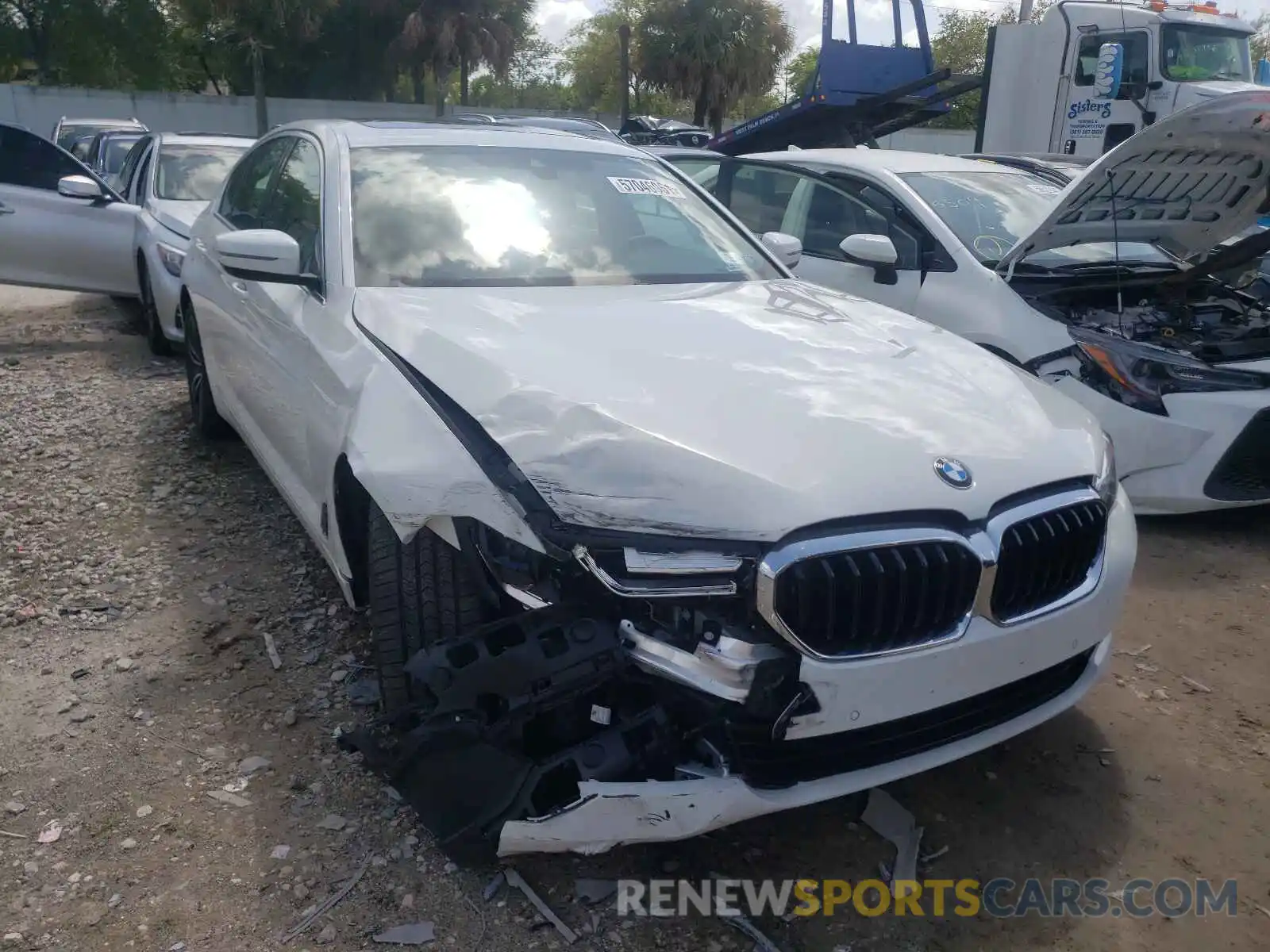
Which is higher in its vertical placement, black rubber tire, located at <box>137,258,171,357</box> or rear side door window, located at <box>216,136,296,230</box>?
rear side door window, located at <box>216,136,296,230</box>

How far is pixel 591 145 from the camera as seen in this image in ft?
13.3

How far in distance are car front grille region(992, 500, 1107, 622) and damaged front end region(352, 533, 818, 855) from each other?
552 mm

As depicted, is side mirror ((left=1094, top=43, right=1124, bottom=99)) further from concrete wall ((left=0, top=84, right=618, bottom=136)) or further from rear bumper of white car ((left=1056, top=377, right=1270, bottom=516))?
concrete wall ((left=0, top=84, right=618, bottom=136))

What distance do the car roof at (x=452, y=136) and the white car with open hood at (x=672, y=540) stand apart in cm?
67

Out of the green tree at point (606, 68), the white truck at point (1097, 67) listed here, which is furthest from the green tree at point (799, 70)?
the white truck at point (1097, 67)

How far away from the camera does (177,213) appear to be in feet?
23.0

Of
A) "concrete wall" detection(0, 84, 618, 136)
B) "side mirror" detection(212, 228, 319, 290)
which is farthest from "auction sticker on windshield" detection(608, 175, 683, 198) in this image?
"concrete wall" detection(0, 84, 618, 136)

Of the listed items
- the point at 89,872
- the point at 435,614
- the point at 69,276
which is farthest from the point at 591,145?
the point at 69,276

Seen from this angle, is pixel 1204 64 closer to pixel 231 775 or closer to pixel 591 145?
pixel 591 145

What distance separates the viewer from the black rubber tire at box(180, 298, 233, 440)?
5.02 metres

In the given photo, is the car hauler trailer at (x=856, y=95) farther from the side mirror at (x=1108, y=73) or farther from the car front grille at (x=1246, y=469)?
the car front grille at (x=1246, y=469)

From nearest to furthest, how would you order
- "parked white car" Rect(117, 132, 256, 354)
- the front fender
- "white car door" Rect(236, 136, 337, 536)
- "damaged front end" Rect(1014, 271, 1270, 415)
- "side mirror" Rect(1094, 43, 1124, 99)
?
the front fender < "white car door" Rect(236, 136, 337, 536) < "damaged front end" Rect(1014, 271, 1270, 415) < "parked white car" Rect(117, 132, 256, 354) < "side mirror" Rect(1094, 43, 1124, 99)

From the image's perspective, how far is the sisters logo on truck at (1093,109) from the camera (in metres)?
11.4

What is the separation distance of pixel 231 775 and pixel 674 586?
141cm
